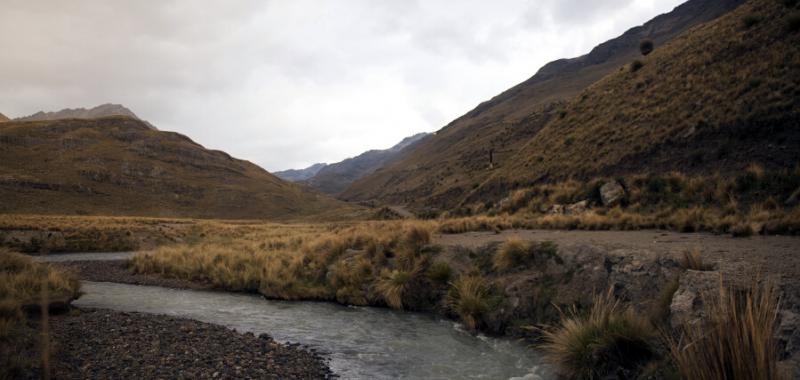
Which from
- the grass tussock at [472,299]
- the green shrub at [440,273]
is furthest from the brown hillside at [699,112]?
the green shrub at [440,273]

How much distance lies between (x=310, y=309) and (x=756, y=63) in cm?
2832

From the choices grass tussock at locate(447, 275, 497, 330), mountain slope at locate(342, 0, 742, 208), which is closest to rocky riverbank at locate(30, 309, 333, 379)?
grass tussock at locate(447, 275, 497, 330)

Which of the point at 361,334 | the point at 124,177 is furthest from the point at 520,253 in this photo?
the point at 124,177

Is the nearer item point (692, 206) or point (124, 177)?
point (692, 206)

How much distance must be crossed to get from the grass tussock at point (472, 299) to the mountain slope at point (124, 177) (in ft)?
307

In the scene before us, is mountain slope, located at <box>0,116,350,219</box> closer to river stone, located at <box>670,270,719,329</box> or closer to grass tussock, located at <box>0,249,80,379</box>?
grass tussock, located at <box>0,249,80,379</box>

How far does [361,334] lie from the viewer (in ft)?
36.2

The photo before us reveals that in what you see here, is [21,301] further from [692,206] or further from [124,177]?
[124,177]

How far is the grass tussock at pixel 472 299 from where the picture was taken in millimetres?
11398

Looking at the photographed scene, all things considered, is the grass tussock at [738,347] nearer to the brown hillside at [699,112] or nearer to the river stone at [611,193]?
the brown hillside at [699,112]

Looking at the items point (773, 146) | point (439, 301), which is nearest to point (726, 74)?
point (773, 146)

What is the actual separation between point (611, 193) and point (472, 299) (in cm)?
1450

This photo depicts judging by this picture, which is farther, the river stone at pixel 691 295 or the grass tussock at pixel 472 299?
the grass tussock at pixel 472 299

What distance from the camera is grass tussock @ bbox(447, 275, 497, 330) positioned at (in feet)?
37.4
